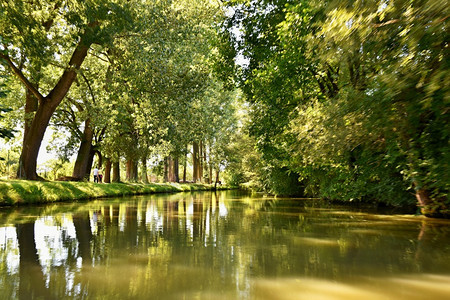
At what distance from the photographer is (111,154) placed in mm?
25719

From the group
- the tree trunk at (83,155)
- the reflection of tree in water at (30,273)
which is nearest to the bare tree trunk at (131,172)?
the tree trunk at (83,155)

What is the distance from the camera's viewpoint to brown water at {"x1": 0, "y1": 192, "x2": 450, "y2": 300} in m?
3.32

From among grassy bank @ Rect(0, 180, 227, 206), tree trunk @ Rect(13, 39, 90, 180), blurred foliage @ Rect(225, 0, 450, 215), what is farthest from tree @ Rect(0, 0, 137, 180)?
blurred foliage @ Rect(225, 0, 450, 215)

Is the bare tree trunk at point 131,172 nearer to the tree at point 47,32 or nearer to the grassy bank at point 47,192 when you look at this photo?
the grassy bank at point 47,192

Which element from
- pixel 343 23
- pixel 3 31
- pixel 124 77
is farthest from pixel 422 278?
pixel 3 31

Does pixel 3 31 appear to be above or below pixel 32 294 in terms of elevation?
above

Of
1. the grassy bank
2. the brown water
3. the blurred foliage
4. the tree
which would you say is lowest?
the brown water

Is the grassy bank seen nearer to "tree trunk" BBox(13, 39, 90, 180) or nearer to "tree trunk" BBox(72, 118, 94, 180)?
"tree trunk" BBox(13, 39, 90, 180)

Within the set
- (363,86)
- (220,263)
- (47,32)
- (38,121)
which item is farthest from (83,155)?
(220,263)

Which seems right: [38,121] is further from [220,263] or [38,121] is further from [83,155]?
[220,263]

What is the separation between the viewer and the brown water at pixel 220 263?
3324 millimetres

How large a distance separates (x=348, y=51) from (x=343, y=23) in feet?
1.94

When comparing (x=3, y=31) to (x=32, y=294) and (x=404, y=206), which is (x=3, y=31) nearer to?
(x=32, y=294)

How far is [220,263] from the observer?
4.43 m
